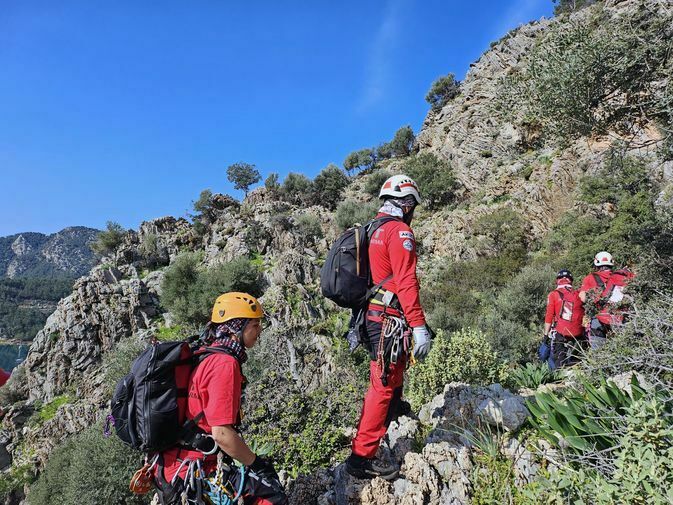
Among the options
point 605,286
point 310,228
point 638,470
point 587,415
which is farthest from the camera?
point 310,228

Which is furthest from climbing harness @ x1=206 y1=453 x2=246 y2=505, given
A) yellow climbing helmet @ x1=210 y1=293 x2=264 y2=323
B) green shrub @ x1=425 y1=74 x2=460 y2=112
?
green shrub @ x1=425 y1=74 x2=460 y2=112

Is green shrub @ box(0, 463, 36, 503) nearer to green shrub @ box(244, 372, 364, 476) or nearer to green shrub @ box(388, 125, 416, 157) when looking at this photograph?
green shrub @ box(244, 372, 364, 476)

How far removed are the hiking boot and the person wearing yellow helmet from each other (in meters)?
0.83

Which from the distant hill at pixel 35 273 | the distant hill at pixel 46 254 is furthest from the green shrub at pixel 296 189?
the distant hill at pixel 46 254

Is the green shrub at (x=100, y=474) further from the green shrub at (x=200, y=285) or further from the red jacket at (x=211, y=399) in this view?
the green shrub at (x=200, y=285)

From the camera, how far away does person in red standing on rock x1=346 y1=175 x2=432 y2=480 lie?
3049 mm

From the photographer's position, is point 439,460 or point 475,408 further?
point 475,408

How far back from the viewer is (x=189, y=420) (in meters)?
2.31

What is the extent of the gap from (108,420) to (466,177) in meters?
33.7

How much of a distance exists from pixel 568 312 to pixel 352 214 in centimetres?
2416

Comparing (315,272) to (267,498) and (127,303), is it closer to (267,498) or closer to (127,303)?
(127,303)

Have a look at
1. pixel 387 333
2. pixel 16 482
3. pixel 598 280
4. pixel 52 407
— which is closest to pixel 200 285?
pixel 52 407

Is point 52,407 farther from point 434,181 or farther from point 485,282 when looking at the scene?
point 434,181

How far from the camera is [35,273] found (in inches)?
6383
